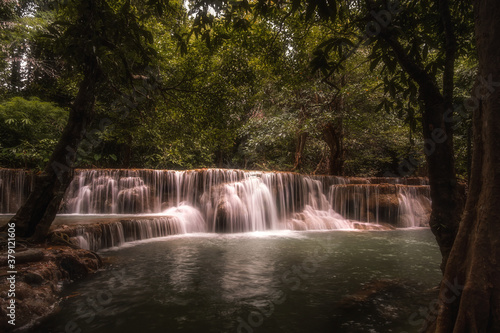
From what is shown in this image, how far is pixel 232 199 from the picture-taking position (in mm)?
12531

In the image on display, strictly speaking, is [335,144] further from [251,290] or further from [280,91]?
[251,290]

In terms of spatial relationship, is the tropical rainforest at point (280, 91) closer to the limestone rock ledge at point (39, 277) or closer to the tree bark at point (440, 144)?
the tree bark at point (440, 144)

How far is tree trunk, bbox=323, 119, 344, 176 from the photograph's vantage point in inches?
630

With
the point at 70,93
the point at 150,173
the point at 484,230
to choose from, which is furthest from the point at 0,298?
the point at 70,93

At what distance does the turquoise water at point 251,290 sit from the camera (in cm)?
379

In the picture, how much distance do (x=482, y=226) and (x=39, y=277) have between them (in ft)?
18.6

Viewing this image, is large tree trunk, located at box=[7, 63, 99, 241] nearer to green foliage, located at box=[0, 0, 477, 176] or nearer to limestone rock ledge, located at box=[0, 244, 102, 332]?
green foliage, located at box=[0, 0, 477, 176]

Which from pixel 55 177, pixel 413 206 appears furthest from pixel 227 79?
pixel 413 206

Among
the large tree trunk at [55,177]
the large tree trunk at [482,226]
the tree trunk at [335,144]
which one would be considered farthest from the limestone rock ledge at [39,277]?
the tree trunk at [335,144]

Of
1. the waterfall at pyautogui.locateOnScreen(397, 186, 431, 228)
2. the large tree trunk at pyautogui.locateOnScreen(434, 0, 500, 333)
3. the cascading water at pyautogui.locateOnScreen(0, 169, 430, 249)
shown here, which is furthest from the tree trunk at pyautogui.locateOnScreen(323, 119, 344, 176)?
the large tree trunk at pyautogui.locateOnScreen(434, 0, 500, 333)

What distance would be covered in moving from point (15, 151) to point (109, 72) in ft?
36.5

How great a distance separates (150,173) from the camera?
523 inches

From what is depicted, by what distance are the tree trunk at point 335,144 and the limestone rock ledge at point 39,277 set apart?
44.5ft

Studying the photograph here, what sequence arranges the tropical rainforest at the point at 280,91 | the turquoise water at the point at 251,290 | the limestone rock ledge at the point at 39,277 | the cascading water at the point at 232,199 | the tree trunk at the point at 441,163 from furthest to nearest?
1. the cascading water at the point at 232,199
2. the turquoise water at the point at 251,290
3. the limestone rock ledge at the point at 39,277
4. the tree trunk at the point at 441,163
5. the tropical rainforest at the point at 280,91
